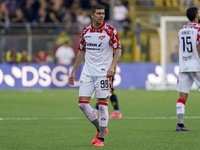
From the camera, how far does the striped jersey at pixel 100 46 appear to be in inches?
274

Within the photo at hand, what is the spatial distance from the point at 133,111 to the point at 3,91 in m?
8.35

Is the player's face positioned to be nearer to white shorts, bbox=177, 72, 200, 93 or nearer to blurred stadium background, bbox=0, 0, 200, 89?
white shorts, bbox=177, 72, 200, 93

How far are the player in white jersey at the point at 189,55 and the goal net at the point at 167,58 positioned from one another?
11881 mm

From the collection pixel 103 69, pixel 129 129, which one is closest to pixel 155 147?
pixel 103 69

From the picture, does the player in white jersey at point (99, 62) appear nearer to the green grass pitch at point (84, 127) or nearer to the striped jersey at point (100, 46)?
the striped jersey at point (100, 46)

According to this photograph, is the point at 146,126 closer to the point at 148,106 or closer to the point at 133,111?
the point at 133,111

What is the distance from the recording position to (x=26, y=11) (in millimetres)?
24297

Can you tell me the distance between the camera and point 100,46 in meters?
6.98

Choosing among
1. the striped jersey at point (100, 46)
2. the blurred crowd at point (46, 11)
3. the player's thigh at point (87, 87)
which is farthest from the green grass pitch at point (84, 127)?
the blurred crowd at point (46, 11)

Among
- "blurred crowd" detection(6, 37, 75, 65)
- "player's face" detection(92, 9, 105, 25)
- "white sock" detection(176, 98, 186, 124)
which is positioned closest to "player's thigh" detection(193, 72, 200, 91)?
"white sock" detection(176, 98, 186, 124)

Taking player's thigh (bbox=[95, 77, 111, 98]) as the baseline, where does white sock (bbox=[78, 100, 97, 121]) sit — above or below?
below

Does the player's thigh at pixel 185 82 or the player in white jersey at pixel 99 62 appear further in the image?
the player's thigh at pixel 185 82

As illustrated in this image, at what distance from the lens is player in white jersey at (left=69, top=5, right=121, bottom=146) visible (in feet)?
22.7

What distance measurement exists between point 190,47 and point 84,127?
96.8 inches
